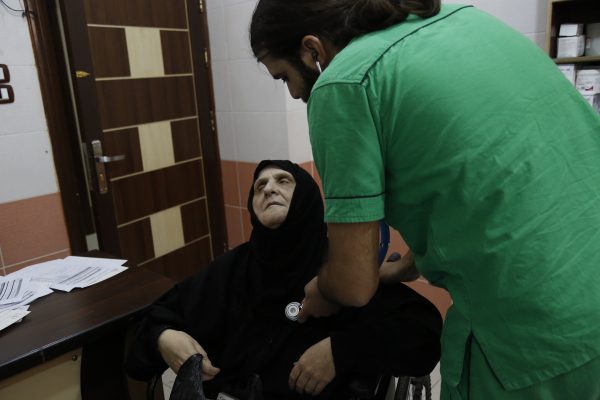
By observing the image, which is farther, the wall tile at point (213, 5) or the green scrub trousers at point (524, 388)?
the wall tile at point (213, 5)

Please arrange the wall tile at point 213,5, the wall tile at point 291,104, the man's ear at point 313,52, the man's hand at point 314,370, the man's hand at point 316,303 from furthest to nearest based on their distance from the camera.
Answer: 1. the wall tile at point 213,5
2. the wall tile at point 291,104
3. the man's hand at point 314,370
4. the man's hand at point 316,303
5. the man's ear at point 313,52

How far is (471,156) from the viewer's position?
2.54ft

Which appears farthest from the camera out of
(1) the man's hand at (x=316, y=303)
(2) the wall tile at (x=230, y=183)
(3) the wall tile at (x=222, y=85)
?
(2) the wall tile at (x=230, y=183)

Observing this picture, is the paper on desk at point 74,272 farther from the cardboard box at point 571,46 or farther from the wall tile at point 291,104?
the cardboard box at point 571,46

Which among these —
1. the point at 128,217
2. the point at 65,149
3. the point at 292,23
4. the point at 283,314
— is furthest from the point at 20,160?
the point at 292,23

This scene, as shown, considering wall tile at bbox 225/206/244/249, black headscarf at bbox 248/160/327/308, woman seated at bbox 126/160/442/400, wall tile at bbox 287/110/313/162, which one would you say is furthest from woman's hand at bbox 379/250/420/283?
wall tile at bbox 225/206/244/249

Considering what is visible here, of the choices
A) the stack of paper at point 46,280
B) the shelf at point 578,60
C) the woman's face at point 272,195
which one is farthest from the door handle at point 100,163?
the shelf at point 578,60

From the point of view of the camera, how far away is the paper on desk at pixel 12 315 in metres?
1.30

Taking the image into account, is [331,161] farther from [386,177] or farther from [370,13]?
[370,13]

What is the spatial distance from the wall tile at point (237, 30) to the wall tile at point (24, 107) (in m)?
1.12

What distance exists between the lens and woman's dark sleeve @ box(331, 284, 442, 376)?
3.96ft

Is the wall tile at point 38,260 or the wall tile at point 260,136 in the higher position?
the wall tile at point 260,136

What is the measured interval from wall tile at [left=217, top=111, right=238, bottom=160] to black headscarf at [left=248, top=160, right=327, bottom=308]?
1743 mm

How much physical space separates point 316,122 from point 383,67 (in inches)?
5.5
